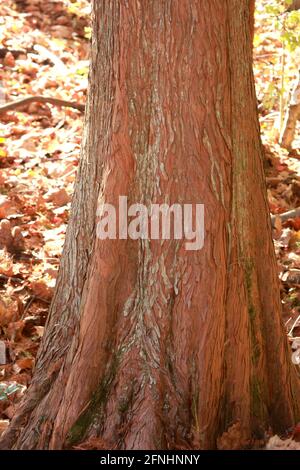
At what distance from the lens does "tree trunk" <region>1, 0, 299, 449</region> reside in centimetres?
315

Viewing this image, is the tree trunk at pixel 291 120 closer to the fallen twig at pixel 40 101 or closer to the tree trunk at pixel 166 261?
the fallen twig at pixel 40 101

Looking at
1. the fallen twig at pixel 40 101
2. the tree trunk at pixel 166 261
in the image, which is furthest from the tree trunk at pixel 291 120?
the tree trunk at pixel 166 261

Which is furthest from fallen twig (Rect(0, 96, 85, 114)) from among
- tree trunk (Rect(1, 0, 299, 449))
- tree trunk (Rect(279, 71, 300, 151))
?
tree trunk (Rect(1, 0, 299, 449))

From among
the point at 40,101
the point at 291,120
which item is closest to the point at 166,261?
the point at 40,101

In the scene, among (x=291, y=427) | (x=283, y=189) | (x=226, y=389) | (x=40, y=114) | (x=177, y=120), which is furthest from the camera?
(x=40, y=114)

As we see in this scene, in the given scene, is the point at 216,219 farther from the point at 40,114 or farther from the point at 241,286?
the point at 40,114

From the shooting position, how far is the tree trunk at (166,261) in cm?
315

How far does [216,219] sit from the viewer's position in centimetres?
318

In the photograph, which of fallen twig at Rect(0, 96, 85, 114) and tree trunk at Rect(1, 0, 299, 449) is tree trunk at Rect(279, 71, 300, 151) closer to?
fallen twig at Rect(0, 96, 85, 114)

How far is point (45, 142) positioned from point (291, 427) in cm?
424

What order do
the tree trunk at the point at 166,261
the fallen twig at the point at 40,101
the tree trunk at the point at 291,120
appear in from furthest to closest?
the tree trunk at the point at 291,120
the fallen twig at the point at 40,101
the tree trunk at the point at 166,261

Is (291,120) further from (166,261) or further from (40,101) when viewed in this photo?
(166,261)

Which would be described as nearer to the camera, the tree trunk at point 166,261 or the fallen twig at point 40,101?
the tree trunk at point 166,261
